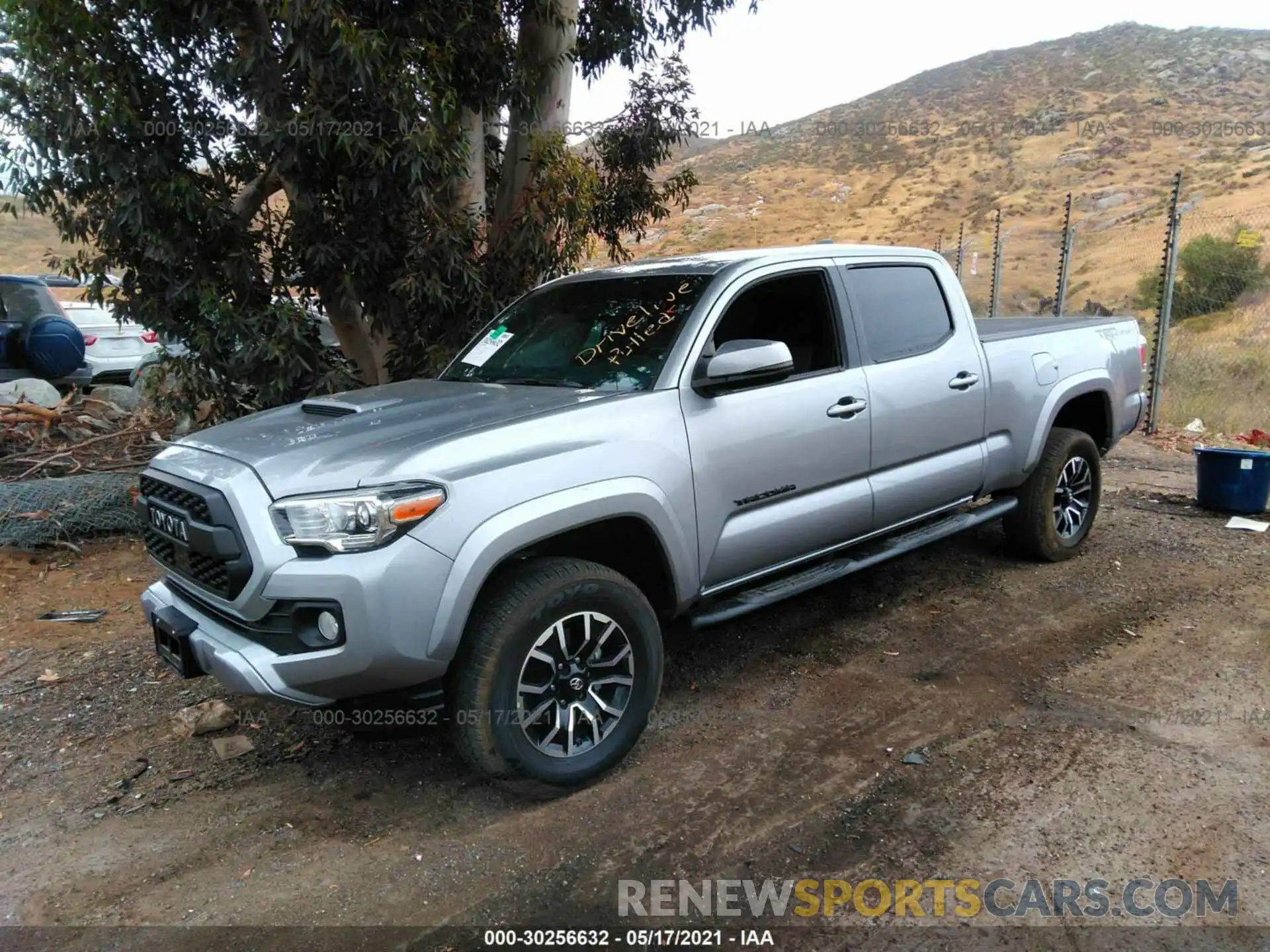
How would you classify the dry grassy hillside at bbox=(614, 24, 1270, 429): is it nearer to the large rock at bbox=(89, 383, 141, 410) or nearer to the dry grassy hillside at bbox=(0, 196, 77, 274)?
the large rock at bbox=(89, 383, 141, 410)

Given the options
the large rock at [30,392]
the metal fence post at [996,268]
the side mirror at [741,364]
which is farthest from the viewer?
the metal fence post at [996,268]

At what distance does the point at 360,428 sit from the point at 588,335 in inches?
47.3

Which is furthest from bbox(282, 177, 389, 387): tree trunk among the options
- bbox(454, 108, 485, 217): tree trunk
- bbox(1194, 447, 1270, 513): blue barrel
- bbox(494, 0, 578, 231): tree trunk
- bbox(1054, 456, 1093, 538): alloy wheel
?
bbox(1194, 447, 1270, 513): blue barrel

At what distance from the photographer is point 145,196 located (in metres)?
5.25

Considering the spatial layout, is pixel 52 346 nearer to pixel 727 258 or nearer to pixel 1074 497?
pixel 727 258

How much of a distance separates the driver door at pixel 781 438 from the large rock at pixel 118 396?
8145mm

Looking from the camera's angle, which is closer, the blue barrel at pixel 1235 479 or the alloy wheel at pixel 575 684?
the alloy wheel at pixel 575 684

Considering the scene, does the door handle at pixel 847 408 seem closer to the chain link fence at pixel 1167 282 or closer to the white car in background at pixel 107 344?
the chain link fence at pixel 1167 282

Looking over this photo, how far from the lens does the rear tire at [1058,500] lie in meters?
5.36

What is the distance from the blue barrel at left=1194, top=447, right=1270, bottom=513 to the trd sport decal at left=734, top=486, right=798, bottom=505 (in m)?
4.35

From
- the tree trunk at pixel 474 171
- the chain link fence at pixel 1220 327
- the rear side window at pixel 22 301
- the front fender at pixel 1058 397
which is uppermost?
the tree trunk at pixel 474 171

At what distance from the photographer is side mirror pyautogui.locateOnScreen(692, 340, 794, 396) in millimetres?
3486

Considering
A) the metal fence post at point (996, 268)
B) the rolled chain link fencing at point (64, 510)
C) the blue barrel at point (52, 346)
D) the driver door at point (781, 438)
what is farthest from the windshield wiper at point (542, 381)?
the metal fence post at point (996, 268)

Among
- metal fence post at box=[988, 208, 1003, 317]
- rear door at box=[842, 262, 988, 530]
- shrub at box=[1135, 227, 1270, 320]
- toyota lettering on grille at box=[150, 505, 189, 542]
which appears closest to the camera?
toyota lettering on grille at box=[150, 505, 189, 542]
